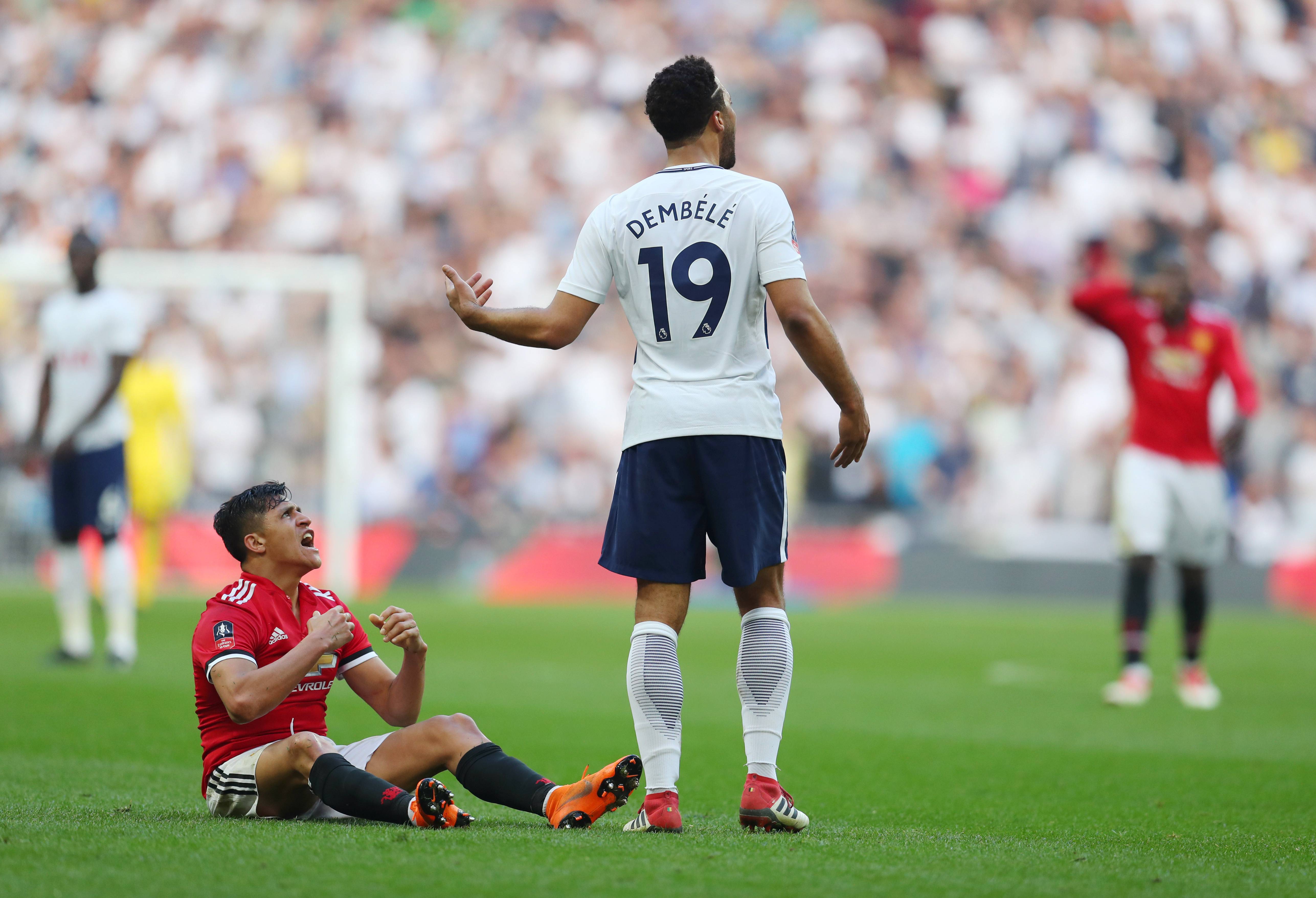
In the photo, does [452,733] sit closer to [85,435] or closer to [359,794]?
[359,794]

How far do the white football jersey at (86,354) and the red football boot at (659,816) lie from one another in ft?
19.2

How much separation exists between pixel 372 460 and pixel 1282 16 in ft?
48.4

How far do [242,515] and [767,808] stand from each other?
1.67m

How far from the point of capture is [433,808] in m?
3.96

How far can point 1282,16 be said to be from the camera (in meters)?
22.9

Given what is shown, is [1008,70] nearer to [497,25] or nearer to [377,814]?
[497,25]

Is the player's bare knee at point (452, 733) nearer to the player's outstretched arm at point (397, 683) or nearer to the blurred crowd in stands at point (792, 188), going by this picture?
the player's outstretched arm at point (397, 683)

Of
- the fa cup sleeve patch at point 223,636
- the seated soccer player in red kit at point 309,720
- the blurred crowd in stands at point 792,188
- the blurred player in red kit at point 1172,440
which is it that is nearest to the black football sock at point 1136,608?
the blurred player in red kit at point 1172,440

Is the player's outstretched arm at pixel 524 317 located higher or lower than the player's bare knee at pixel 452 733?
higher

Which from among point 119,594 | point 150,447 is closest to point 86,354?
point 119,594

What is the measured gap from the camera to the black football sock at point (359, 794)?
13.1 feet

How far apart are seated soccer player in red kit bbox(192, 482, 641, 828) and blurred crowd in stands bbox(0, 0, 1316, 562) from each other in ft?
44.2

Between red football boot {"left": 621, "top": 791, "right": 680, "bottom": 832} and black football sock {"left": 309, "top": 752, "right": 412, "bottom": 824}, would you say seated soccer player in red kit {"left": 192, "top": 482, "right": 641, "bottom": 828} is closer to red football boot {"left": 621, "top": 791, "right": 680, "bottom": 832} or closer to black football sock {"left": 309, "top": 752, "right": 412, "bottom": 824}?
black football sock {"left": 309, "top": 752, "right": 412, "bottom": 824}

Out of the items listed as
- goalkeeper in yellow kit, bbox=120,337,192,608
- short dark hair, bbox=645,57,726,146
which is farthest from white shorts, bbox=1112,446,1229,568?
goalkeeper in yellow kit, bbox=120,337,192,608
